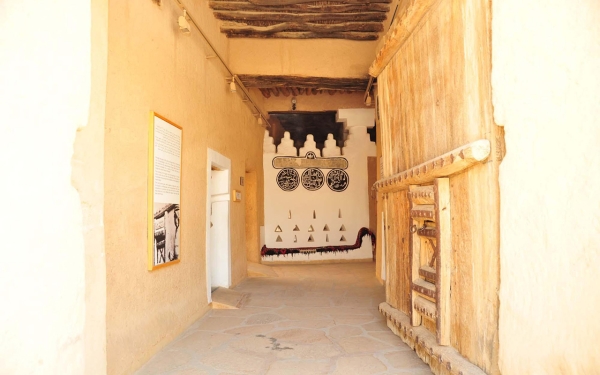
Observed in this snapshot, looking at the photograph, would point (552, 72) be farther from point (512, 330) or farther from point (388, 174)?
point (388, 174)

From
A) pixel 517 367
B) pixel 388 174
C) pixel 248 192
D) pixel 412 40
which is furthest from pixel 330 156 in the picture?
pixel 517 367

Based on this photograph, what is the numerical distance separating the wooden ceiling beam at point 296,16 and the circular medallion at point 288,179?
5.26 metres

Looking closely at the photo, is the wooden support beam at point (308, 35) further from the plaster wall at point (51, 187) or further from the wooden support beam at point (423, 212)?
the plaster wall at point (51, 187)

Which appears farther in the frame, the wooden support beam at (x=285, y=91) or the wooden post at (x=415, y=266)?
the wooden support beam at (x=285, y=91)

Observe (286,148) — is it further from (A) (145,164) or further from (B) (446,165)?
(B) (446,165)

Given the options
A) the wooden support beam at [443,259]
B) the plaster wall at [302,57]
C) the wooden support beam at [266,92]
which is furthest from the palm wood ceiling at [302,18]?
the wooden support beam at [443,259]

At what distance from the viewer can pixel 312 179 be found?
11.5 m

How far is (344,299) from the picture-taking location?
6.24 metres

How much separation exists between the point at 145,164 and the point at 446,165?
266 centimetres

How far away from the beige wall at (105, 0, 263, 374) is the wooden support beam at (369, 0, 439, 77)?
2.43 m

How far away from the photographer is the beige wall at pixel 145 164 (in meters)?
3.07

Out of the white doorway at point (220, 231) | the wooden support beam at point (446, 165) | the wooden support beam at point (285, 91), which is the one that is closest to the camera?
the wooden support beam at point (446, 165)

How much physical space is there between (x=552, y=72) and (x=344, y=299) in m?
5.08

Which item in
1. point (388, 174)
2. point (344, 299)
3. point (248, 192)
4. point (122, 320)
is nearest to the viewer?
point (122, 320)
